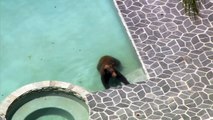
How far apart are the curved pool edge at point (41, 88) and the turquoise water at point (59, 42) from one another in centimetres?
46

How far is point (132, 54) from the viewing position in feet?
30.7

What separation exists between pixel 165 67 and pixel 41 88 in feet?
7.34

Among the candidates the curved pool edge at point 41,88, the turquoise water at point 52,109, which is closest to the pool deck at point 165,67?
the curved pool edge at point 41,88

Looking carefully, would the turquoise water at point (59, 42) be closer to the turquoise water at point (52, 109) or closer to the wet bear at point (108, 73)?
the wet bear at point (108, 73)

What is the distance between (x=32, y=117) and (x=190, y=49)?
3.08 meters

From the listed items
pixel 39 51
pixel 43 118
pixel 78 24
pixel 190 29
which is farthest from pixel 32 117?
pixel 190 29

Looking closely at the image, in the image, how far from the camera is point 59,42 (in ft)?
32.7

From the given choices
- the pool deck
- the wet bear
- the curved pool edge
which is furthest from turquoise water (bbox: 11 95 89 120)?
the wet bear

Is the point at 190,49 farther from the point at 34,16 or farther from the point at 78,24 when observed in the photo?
the point at 34,16

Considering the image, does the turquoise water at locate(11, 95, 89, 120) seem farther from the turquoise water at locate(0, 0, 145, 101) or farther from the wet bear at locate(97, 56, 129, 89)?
the wet bear at locate(97, 56, 129, 89)

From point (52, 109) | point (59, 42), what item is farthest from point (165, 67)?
point (59, 42)

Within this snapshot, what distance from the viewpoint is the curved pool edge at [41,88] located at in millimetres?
8281

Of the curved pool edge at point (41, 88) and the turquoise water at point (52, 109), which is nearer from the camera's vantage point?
the curved pool edge at point (41, 88)

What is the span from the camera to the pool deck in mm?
7758
